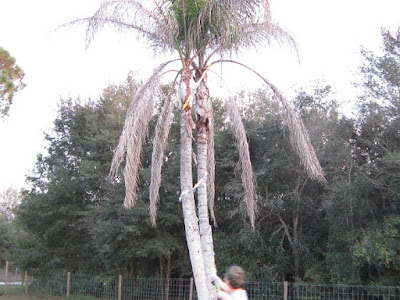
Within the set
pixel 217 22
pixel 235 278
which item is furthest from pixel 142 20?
pixel 235 278

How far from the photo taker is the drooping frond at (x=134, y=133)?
26.5 ft

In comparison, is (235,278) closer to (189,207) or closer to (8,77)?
(189,207)

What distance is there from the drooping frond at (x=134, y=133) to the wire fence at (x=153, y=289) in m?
5.42

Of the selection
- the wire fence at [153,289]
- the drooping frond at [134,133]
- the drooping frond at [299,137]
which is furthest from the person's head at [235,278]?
the wire fence at [153,289]

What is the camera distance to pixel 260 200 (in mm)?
15531

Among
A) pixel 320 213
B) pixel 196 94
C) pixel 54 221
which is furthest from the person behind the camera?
pixel 54 221

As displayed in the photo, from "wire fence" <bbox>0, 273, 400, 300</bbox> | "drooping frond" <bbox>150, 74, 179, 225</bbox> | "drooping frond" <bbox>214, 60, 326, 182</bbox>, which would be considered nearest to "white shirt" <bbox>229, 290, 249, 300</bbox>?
"drooping frond" <bbox>214, 60, 326, 182</bbox>

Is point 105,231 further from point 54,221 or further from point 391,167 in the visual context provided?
point 391,167

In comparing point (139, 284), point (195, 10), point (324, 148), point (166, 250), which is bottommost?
point (139, 284)

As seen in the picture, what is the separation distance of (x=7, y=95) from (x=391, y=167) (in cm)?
1460

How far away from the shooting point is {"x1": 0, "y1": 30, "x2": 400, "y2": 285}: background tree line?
40.5 ft

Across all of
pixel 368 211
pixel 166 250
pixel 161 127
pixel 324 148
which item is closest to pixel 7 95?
pixel 166 250

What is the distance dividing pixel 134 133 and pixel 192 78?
167 centimetres

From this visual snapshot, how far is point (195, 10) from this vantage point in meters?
8.68
